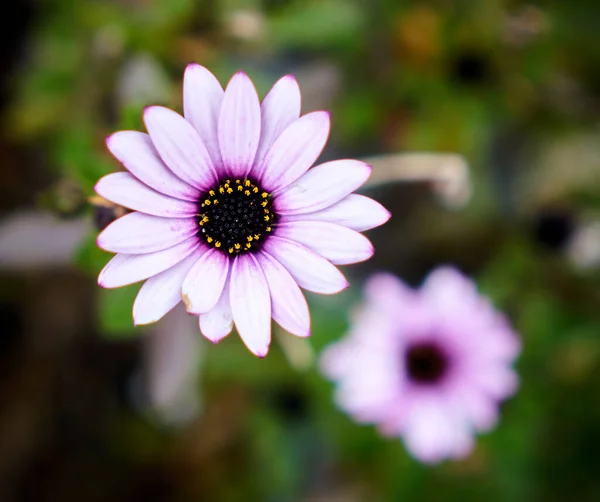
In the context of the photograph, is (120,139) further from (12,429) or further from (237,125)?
(12,429)

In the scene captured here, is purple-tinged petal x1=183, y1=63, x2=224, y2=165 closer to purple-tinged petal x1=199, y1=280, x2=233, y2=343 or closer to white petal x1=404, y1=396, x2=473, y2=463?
purple-tinged petal x1=199, y1=280, x2=233, y2=343

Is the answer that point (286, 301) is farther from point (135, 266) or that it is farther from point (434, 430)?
point (434, 430)

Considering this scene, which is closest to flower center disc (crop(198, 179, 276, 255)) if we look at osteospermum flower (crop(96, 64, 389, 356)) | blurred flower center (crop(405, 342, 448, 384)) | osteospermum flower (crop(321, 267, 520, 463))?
osteospermum flower (crop(96, 64, 389, 356))

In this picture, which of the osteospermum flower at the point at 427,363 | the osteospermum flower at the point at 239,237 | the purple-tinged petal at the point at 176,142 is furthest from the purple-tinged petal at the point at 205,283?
the osteospermum flower at the point at 427,363

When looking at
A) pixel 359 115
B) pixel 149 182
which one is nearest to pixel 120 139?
pixel 149 182

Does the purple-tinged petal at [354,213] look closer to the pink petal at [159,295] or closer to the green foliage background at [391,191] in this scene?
the pink petal at [159,295]
